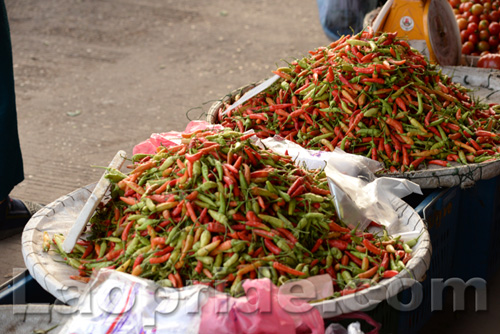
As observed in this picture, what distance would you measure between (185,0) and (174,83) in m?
2.52

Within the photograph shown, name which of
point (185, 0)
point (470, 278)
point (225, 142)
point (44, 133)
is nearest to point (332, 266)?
point (225, 142)

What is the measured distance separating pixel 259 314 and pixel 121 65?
15.0 ft

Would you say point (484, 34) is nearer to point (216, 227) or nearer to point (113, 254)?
point (216, 227)

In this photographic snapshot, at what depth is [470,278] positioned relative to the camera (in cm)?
279

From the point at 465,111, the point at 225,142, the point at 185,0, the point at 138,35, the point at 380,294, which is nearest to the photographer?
the point at 380,294

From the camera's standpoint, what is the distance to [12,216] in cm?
328

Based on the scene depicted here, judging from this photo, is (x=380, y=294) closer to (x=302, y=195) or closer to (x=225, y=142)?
(x=302, y=195)

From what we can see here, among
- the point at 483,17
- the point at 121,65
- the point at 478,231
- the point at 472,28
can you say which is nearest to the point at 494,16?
the point at 483,17

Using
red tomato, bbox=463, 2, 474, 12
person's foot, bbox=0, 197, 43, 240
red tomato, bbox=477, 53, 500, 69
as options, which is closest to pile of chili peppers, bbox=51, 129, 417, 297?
person's foot, bbox=0, 197, 43, 240

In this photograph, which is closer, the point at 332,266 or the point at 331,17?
the point at 332,266

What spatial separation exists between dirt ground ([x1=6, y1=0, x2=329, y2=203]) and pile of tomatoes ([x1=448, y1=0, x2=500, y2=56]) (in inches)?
70.7

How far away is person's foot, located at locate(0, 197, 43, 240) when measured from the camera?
324 cm

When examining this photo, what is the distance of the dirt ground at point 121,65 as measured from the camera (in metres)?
4.28

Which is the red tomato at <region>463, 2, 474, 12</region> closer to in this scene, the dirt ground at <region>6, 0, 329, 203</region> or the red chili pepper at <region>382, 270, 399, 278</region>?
the dirt ground at <region>6, 0, 329, 203</region>
